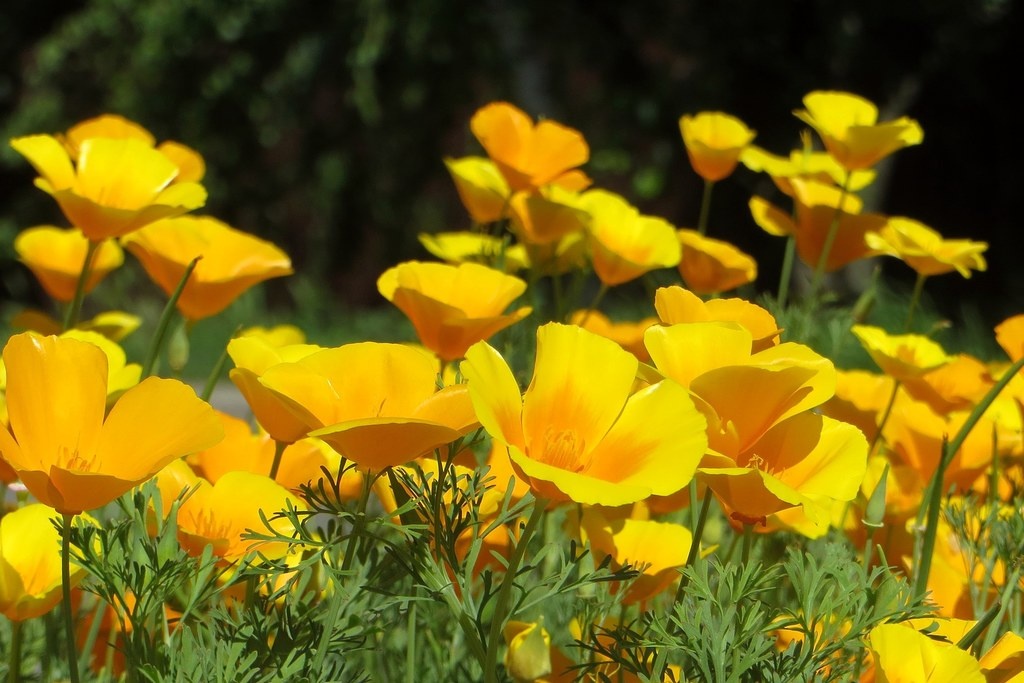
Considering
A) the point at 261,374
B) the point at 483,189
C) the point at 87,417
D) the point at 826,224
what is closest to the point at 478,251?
the point at 483,189

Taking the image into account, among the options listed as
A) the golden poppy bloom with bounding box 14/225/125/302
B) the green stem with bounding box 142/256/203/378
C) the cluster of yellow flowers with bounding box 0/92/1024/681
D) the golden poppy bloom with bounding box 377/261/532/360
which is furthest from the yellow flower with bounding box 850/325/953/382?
the golden poppy bloom with bounding box 14/225/125/302

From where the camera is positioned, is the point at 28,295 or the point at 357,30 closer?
the point at 357,30

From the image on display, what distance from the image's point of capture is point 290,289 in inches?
299

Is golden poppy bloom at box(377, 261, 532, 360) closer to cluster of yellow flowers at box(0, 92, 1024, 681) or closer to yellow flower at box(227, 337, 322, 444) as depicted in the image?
cluster of yellow flowers at box(0, 92, 1024, 681)

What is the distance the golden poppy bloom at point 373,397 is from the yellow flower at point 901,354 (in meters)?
0.49

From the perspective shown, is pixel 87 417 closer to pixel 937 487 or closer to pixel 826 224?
pixel 937 487

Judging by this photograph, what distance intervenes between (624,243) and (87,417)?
25.2 inches

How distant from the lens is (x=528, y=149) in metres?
1.23

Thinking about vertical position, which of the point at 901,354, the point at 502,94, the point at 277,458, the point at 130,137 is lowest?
the point at 901,354

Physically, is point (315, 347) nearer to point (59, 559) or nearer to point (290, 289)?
point (59, 559)

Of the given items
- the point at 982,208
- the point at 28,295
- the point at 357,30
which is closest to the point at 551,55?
the point at 357,30

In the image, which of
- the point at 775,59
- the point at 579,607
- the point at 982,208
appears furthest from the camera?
the point at 982,208

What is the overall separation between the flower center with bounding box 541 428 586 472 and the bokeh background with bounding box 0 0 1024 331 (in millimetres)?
4929

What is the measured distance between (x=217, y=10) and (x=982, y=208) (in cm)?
415
